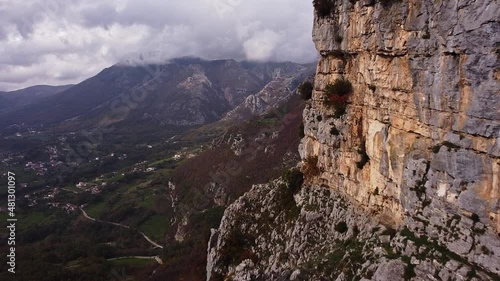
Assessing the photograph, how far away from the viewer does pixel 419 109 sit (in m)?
24.1

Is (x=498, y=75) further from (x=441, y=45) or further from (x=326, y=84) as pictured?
(x=326, y=84)

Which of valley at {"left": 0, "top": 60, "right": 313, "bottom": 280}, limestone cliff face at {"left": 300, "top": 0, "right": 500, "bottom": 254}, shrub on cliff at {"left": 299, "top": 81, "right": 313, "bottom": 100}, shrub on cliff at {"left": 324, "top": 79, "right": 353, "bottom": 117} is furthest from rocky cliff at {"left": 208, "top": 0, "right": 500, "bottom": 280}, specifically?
valley at {"left": 0, "top": 60, "right": 313, "bottom": 280}

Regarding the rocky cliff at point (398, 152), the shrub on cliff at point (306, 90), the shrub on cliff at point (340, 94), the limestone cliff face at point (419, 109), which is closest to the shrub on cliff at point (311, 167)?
the rocky cliff at point (398, 152)

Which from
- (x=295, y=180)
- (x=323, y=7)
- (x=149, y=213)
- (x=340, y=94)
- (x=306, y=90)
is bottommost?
(x=149, y=213)

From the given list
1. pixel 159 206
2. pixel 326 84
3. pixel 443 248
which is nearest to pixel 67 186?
pixel 159 206

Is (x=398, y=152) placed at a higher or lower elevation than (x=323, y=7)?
lower

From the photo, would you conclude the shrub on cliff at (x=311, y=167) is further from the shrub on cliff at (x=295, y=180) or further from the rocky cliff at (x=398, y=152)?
the shrub on cliff at (x=295, y=180)

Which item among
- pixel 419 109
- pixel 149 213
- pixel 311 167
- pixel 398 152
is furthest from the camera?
pixel 149 213

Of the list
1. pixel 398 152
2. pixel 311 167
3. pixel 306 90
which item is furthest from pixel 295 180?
pixel 398 152

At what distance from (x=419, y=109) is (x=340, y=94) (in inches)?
432

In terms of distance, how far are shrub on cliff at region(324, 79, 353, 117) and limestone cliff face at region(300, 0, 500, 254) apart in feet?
2.25

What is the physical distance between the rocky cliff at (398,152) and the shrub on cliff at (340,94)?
0.19 metres

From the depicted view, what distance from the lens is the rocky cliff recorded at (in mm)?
19766

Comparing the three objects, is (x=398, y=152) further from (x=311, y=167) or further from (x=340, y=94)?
(x=311, y=167)
